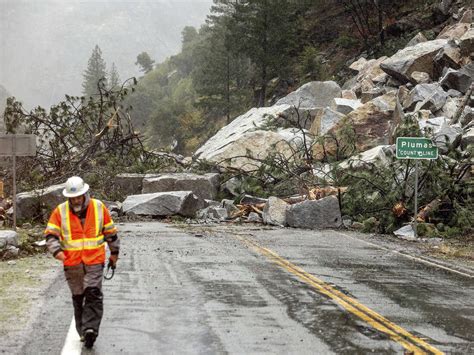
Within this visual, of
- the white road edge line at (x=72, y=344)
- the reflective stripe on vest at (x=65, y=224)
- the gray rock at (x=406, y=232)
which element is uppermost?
the reflective stripe on vest at (x=65, y=224)

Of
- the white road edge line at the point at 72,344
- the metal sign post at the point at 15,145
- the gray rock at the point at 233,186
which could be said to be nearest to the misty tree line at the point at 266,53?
the gray rock at the point at 233,186

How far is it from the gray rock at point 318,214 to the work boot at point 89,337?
13.3 meters

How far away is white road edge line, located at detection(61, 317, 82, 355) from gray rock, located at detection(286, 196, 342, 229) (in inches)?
503

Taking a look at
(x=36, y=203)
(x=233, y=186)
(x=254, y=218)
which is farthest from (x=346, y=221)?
(x=36, y=203)

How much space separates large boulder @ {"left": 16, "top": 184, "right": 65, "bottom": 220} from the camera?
19.5 metres

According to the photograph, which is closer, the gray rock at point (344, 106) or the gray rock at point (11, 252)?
the gray rock at point (11, 252)

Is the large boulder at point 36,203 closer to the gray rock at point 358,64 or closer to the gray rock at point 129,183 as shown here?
the gray rock at point 129,183

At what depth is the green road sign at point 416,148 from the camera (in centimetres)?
1587

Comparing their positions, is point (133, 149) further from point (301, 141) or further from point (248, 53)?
point (248, 53)

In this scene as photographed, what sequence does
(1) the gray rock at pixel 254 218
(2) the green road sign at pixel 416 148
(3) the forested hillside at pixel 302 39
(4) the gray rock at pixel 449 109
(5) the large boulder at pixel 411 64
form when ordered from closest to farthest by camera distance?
(2) the green road sign at pixel 416 148
(1) the gray rock at pixel 254 218
(4) the gray rock at pixel 449 109
(5) the large boulder at pixel 411 64
(3) the forested hillside at pixel 302 39

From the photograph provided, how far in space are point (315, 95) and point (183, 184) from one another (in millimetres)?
12813

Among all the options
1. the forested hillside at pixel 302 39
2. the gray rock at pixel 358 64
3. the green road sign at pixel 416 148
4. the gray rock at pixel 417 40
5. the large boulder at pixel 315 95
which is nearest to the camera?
the green road sign at pixel 416 148

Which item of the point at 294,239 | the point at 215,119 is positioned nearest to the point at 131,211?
the point at 294,239

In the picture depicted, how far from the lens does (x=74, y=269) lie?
6273 millimetres
